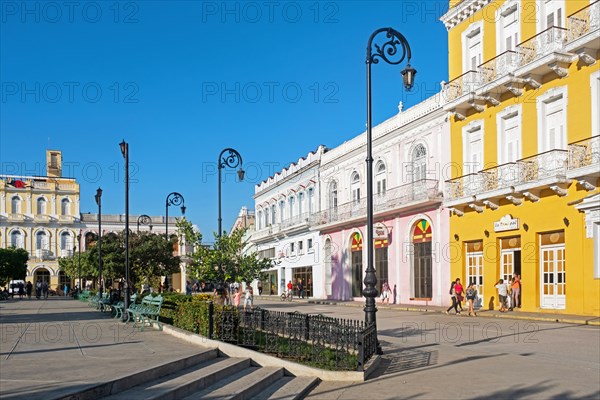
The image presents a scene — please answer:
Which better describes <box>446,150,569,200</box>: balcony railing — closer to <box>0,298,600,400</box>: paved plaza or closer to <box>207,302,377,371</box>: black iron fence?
<box>0,298,600,400</box>: paved plaza

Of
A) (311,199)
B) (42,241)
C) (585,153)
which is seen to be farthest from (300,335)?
(42,241)

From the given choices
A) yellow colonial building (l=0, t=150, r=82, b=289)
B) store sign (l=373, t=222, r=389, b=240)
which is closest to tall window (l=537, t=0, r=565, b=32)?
store sign (l=373, t=222, r=389, b=240)

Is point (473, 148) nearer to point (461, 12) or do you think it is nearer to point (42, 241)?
point (461, 12)

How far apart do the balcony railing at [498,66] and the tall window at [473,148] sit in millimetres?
2196

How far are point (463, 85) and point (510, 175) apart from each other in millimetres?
5368

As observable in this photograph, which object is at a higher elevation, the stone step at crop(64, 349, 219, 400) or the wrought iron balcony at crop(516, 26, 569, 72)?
the wrought iron balcony at crop(516, 26, 569, 72)

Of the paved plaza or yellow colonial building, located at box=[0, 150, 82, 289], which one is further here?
yellow colonial building, located at box=[0, 150, 82, 289]

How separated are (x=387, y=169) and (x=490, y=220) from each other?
11.0 metres

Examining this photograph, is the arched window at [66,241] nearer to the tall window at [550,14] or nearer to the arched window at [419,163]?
the arched window at [419,163]

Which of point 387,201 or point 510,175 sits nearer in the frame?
point 510,175

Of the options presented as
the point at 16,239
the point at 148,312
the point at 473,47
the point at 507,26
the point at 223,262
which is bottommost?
the point at 148,312

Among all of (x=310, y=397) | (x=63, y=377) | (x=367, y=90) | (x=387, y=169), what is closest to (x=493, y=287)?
(x=387, y=169)

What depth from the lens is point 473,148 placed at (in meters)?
29.6

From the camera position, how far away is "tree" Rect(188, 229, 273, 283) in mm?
20047
